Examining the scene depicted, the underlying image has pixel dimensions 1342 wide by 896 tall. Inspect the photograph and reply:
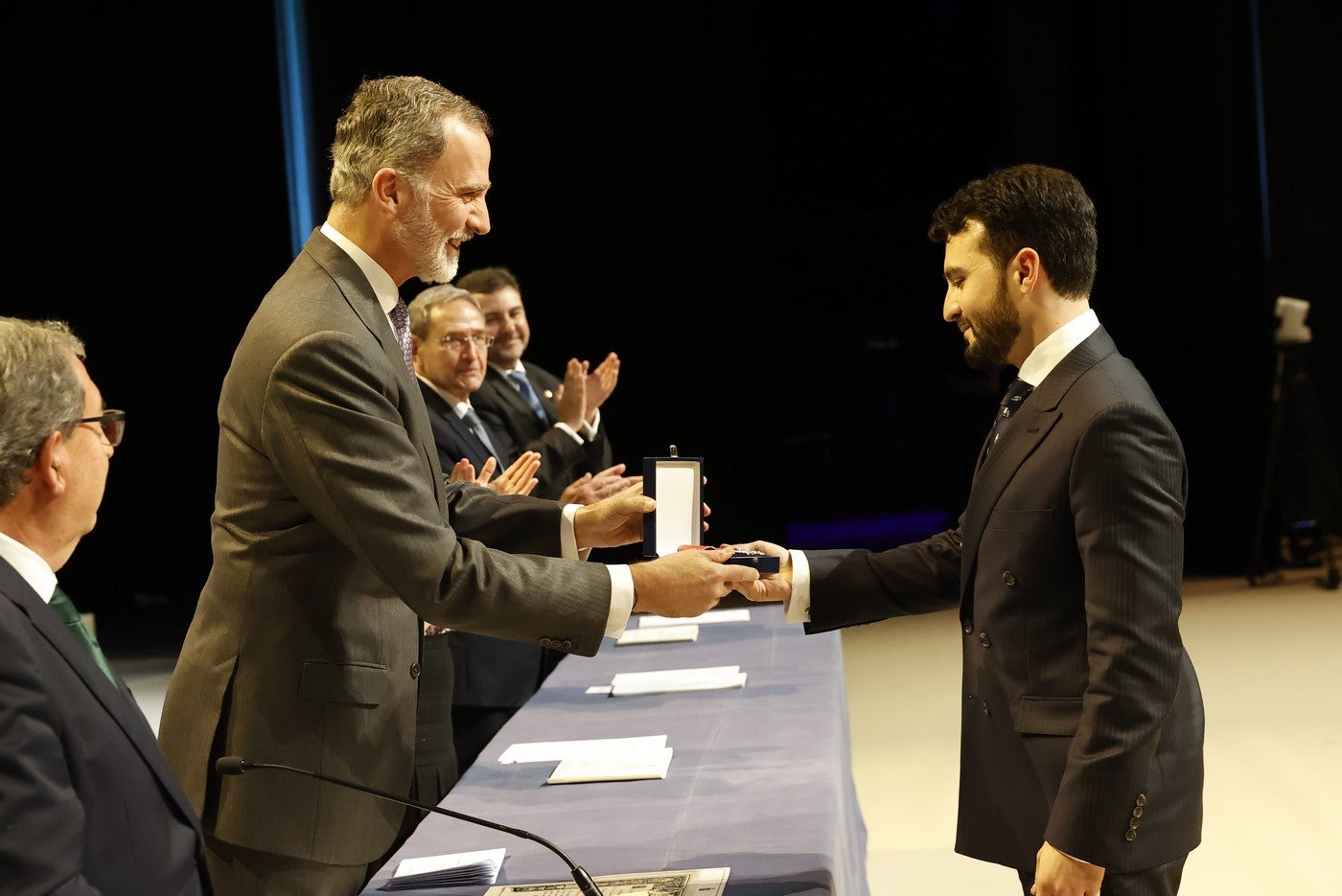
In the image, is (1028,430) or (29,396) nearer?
(29,396)

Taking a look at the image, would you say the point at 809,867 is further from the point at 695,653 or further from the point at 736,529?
the point at 736,529

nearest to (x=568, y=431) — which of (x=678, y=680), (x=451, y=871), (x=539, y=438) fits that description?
(x=539, y=438)

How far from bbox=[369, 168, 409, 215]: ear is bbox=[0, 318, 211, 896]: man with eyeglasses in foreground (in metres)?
0.59

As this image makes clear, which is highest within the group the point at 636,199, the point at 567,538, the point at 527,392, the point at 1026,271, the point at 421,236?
the point at 636,199

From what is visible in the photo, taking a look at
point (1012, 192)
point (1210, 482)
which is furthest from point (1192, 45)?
point (1012, 192)

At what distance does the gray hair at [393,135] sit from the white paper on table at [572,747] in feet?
3.31

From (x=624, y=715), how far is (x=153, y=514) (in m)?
6.24

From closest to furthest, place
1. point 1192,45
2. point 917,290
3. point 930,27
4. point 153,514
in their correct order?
point 1192,45 < point 153,514 < point 930,27 < point 917,290

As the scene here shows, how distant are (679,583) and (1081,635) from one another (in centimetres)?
61

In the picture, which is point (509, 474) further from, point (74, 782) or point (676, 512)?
point (74, 782)

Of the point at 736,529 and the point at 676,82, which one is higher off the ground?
the point at 676,82

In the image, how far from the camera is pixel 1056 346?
5.93ft

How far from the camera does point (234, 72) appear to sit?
7301mm

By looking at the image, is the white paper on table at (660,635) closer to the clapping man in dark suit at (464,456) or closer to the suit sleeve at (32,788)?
the clapping man in dark suit at (464,456)
